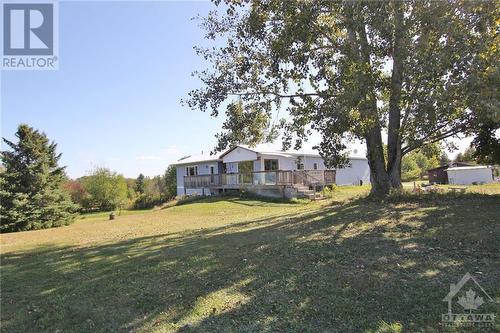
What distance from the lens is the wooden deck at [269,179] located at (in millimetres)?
26323

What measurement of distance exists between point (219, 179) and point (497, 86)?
2723 cm

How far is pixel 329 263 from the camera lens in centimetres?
612

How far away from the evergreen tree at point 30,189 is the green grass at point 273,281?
53.7ft

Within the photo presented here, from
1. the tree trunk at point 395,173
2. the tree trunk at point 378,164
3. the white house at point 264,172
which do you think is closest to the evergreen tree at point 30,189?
the white house at point 264,172

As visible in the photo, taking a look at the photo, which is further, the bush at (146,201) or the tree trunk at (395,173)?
the bush at (146,201)

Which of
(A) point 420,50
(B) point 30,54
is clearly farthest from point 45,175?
(A) point 420,50

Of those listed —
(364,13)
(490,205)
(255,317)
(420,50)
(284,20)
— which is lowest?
(255,317)

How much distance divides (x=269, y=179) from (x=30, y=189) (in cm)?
1636

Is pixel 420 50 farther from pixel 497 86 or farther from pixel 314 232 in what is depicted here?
pixel 314 232

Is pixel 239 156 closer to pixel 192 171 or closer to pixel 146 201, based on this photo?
pixel 192 171

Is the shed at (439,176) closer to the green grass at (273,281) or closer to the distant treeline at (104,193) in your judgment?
the distant treeline at (104,193)

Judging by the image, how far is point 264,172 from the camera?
2777cm

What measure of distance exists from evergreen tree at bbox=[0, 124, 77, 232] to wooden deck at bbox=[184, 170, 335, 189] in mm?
12377

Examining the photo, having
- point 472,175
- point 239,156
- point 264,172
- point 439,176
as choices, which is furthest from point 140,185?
point 472,175
